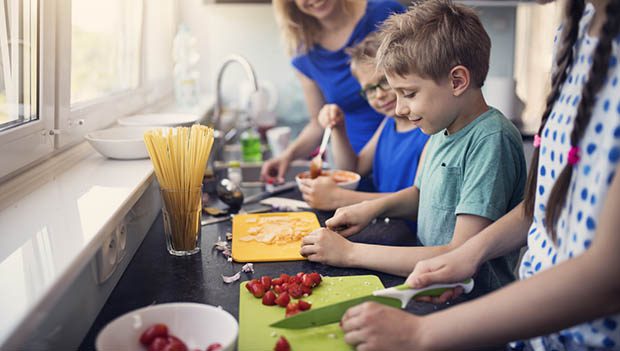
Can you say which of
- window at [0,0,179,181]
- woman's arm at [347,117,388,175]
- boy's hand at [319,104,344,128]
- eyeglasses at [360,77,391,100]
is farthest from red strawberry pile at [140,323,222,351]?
woman's arm at [347,117,388,175]

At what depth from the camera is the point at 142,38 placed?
9.14 ft

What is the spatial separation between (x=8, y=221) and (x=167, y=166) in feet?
1.01

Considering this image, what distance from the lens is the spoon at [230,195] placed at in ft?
5.57

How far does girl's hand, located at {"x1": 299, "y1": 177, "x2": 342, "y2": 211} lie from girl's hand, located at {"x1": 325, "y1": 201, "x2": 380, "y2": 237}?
0.22 metres

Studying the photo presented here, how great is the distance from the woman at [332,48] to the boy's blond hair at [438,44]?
2.88ft

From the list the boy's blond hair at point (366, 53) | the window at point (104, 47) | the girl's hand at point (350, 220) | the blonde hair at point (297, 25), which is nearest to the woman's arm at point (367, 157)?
the boy's blond hair at point (366, 53)

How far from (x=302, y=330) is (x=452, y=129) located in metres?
0.60

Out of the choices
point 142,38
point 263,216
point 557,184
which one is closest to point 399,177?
point 263,216

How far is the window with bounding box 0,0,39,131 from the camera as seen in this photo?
130cm

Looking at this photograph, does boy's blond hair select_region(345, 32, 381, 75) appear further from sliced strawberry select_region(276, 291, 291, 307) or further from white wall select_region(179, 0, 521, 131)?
white wall select_region(179, 0, 521, 131)

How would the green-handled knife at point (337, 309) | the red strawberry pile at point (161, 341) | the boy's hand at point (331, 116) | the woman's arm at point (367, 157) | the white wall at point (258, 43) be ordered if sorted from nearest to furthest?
the red strawberry pile at point (161, 341) < the green-handled knife at point (337, 309) < the boy's hand at point (331, 116) < the woman's arm at point (367, 157) < the white wall at point (258, 43)

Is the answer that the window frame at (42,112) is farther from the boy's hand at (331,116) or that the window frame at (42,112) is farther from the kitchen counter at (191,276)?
the boy's hand at (331,116)

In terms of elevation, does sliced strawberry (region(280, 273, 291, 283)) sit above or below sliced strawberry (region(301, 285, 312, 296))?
above

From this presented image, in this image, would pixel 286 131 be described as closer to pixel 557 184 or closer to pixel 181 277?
pixel 181 277
